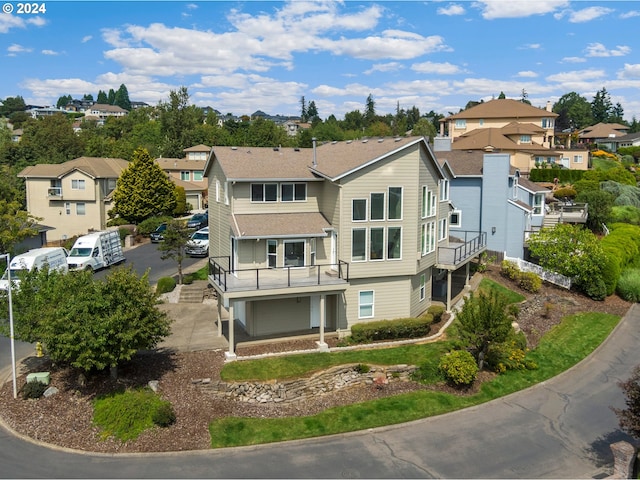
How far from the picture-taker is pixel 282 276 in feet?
86.3

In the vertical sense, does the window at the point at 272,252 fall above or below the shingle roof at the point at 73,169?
below

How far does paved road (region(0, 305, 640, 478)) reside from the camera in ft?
55.6

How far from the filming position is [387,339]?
2678 centimetres

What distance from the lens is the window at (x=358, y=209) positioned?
26.6 meters

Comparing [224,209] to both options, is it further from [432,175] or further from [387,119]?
[387,119]

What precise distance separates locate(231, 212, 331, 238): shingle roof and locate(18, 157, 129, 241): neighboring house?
3425 centimetres

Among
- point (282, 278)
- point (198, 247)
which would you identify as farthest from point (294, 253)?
point (198, 247)

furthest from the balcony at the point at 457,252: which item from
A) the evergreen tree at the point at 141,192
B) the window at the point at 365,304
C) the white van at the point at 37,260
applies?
the evergreen tree at the point at 141,192

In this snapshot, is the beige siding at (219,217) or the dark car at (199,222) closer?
the beige siding at (219,217)

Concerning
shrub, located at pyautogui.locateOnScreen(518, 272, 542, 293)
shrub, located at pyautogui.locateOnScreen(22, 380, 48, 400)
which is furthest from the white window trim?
shrub, located at pyautogui.locateOnScreen(22, 380, 48, 400)

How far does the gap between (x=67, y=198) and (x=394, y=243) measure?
40.5 metres

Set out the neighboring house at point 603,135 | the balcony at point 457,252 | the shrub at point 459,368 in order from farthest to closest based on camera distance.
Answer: the neighboring house at point 603,135 < the balcony at point 457,252 < the shrub at point 459,368

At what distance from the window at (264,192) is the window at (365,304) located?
21.2 ft

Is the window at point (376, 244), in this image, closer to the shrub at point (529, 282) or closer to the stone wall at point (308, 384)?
the stone wall at point (308, 384)
